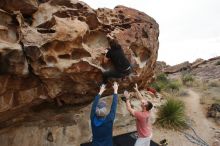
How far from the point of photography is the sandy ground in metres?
11.8

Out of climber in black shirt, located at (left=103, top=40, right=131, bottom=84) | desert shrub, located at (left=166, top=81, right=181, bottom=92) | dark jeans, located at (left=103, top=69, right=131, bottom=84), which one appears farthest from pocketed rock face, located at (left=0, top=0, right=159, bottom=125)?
desert shrub, located at (left=166, top=81, right=181, bottom=92)

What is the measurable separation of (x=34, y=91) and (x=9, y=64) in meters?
1.59

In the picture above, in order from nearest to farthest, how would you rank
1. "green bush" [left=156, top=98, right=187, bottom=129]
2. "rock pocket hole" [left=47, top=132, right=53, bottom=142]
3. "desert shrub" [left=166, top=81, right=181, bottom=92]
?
"rock pocket hole" [left=47, top=132, right=53, bottom=142] < "green bush" [left=156, top=98, right=187, bottom=129] < "desert shrub" [left=166, top=81, right=181, bottom=92]

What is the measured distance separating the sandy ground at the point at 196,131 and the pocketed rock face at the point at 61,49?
8.39 ft

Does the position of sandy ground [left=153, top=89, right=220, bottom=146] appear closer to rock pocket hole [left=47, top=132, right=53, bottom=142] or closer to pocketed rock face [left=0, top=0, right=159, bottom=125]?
pocketed rock face [left=0, top=0, right=159, bottom=125]

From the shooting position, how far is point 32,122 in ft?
33.9

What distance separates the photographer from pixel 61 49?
9023 mm

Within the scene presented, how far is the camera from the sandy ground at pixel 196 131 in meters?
11.8

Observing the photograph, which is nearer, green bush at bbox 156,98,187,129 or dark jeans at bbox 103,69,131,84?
dark jeans at bbox 103,69,131,84

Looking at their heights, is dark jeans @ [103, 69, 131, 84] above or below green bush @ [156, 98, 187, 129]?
above

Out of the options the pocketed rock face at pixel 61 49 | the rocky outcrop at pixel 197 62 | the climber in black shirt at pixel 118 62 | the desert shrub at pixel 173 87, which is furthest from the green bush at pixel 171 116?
the rocky outcrop at pixel 197 62

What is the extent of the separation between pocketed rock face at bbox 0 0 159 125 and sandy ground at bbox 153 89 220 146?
256 centimetres

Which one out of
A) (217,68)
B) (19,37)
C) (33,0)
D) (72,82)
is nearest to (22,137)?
(72,82)

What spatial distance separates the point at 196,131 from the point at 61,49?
693cm
